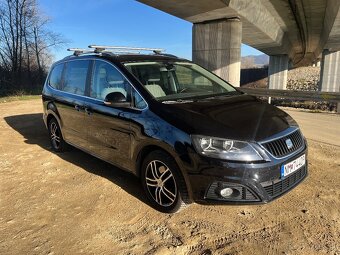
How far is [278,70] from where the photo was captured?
40.8 meters

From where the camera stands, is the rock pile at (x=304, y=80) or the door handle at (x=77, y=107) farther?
the rock pile at (x=304, y=80)

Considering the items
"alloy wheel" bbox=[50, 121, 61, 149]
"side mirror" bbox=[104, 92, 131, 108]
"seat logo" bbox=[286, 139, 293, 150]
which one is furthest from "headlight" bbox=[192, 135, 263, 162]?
"alloy wheel" bbox=[50, 121, 61, 149]

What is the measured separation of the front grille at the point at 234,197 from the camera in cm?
319

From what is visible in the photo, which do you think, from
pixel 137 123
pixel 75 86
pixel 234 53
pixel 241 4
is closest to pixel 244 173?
pixel 137 123

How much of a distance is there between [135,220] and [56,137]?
10.6 feet

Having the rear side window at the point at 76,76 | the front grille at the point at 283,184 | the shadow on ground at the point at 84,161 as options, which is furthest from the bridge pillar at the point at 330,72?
the front grille at the point at 283,184

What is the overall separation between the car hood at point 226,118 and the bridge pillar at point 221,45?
11.3 meters

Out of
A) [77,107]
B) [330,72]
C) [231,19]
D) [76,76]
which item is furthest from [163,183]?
[330,72]

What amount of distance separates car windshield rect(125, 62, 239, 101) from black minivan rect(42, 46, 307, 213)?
15 mm

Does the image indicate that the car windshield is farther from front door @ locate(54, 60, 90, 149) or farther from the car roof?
front door @ locate(54, 60, 90, 149)

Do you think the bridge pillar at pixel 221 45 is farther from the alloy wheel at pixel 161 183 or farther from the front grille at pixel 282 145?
the alloy wheel at pixel 161 183

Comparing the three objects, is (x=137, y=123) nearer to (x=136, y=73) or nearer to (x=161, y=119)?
(x=161, y=119)

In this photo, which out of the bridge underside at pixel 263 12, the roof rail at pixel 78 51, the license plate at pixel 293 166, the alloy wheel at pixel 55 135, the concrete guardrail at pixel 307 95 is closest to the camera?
the license plate at pixel 293 166

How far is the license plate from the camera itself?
3342mm
